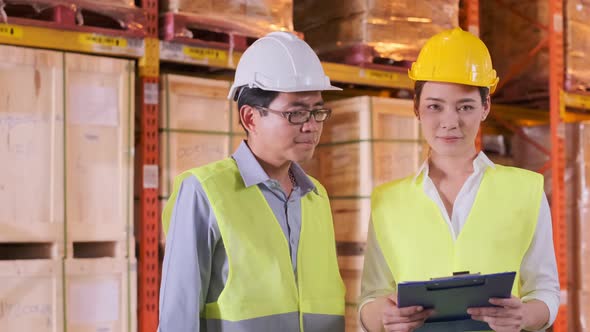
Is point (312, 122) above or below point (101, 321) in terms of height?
above

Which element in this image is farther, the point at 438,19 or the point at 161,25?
the point at 438,19

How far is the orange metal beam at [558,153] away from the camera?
7.16m

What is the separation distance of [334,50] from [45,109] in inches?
98.0

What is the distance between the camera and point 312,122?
9.61ft

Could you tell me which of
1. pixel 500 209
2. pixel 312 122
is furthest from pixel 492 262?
pixel 312 122

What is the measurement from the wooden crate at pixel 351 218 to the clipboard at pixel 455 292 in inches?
116

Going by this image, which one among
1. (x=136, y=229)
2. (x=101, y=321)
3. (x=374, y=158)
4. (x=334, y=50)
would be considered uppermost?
(x=334, y=50)

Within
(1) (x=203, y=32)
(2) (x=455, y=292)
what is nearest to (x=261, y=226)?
(2) (x=455, y=292)

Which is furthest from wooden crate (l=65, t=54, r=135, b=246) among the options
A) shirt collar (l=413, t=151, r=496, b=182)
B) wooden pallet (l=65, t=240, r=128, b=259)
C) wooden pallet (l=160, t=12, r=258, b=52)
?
shirt collar (l=413, t=151, r=496, b=182)

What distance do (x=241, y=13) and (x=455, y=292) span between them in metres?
3.19

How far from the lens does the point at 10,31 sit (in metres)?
4.54

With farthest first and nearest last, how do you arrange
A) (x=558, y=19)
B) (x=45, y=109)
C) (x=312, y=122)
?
(x=558, y=19) → (x=45, y=109) → (x=312, y=122)

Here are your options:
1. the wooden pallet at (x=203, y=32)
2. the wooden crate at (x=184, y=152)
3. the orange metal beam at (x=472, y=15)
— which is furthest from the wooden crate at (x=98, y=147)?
the orange metal beam at (x=472, y=15)

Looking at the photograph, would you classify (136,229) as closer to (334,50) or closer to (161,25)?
(161,25)
